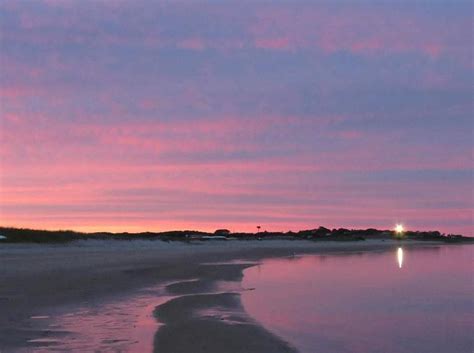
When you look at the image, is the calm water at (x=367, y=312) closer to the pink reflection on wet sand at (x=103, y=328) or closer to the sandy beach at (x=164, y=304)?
the sandy beach at (x=164, y=304)

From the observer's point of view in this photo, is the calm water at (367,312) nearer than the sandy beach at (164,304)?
No

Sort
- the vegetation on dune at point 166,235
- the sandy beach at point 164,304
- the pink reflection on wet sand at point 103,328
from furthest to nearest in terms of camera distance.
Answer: the vegetation on dune at point 166,235 < the sandy beach at point 164,304 < the pink reflection on wet sand at point 103,328

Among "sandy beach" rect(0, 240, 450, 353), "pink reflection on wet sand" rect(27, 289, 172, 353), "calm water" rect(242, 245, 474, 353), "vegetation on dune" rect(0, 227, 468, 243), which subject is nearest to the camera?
"pink reflection on wet sand" rect(27, 289, 172, 353)

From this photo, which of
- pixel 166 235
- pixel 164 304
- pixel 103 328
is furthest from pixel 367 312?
pixel 166 235

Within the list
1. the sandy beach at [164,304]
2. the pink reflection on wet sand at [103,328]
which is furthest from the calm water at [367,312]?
the pink reflection on wet sand at [103,328]

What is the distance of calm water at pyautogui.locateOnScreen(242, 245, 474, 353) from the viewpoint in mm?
12859

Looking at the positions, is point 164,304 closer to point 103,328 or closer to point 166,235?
point 103,328

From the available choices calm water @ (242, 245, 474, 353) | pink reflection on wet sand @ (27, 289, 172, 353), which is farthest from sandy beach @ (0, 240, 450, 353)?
calm water @ (242, 245, 474, 353)

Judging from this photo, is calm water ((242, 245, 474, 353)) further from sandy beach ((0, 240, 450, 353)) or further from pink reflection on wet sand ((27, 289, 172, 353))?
pink reflection on wet sand ((27, 289, 172, 353))

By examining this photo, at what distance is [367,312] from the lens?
17.1 metres

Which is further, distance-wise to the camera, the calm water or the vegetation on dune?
the vegetation on dune

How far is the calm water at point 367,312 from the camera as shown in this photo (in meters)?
12.9

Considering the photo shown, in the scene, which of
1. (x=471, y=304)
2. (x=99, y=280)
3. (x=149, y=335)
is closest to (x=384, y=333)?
(x=149, y=335)

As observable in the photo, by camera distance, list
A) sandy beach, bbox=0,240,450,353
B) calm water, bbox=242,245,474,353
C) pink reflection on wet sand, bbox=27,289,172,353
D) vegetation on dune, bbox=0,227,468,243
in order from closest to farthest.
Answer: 1. pink reflection on wet sand, bbox=27,289,172,353
2. sandy beach, bbox=0,240,450,353
3. calm water, bbox=242,245,474,353
4. vegetation on dune, bbox=0,227,468,243
